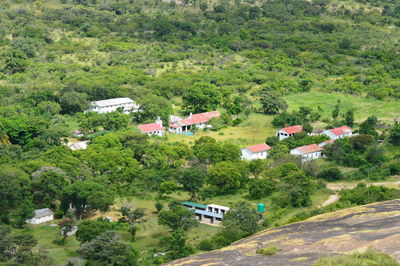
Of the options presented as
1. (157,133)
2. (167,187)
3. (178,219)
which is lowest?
(157,133)

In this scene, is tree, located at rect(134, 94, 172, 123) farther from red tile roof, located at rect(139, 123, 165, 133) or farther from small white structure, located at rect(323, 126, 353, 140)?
small white structure, located at rect(323, 126, 353, 140)

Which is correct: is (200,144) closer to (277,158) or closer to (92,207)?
(277,158)

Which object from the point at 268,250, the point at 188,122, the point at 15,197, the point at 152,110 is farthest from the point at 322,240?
the point at 152,110

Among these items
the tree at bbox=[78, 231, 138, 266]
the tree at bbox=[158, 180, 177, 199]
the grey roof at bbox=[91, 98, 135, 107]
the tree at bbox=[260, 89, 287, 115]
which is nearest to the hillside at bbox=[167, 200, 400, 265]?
the tree at bbox=[78, 231, 138, 266]

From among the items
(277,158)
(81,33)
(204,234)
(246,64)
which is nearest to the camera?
(204,234)

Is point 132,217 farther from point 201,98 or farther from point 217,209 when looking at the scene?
point 201,98

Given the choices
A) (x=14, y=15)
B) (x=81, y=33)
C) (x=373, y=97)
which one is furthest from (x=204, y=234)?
(x=14, y=15)

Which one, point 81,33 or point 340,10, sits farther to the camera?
point 340,10
